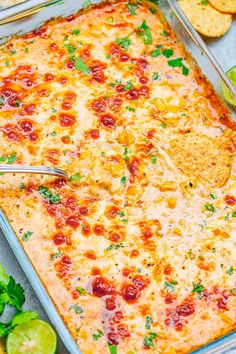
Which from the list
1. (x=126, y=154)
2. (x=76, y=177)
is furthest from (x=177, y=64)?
(x=76, y=177)

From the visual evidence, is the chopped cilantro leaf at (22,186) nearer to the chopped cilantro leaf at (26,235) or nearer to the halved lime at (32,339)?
the chopped cilantro leaf at (26,235)

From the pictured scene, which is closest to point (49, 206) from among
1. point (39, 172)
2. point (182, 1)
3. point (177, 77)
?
point (39, 172)

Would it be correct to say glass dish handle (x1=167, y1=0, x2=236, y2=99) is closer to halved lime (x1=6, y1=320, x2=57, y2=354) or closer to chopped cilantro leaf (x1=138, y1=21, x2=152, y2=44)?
chopped cilantro leaf (x1=138, y1=21, x2=152, y2=44)

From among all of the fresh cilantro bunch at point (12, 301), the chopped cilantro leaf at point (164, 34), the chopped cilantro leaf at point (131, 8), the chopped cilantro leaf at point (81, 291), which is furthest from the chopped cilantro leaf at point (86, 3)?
the chopped cilantro leaf at point (81, 291)

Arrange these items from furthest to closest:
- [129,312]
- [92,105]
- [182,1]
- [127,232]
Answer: [182,1] → [92,105] → [127,232] → [129,312]

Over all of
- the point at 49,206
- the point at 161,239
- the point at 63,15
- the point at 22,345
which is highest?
the point at 63,15

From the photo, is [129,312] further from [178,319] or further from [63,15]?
[63,15]
